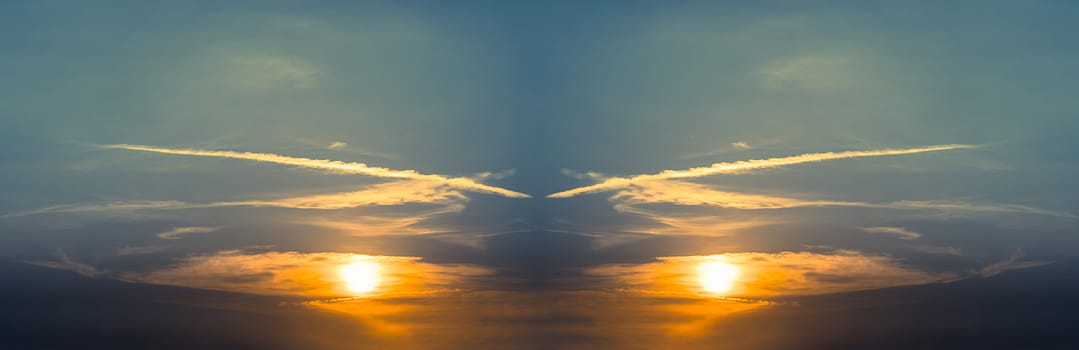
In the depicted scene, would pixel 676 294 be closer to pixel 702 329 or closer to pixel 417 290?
pixel 702 329

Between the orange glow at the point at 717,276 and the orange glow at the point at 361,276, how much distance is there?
7.75m

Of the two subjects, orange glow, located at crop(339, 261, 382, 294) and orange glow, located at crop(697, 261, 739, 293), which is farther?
orange glow, located at crop(339, 261, 382, 294)

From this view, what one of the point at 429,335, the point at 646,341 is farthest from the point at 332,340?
the point at 646,341

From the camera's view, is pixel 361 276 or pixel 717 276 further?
pixel 361 276

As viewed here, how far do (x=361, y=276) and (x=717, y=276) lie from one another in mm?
8655

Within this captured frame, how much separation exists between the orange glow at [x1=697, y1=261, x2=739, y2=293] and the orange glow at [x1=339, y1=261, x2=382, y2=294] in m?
Result: 7.75

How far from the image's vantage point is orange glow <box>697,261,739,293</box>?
24750 mm

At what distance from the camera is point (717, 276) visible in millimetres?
25656

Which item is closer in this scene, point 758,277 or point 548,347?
point 548,347

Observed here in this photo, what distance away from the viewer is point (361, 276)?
2641cm

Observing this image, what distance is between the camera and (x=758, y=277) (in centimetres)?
2639

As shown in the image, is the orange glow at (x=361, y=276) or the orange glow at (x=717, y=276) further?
the orange glow at (x=361, y=276)

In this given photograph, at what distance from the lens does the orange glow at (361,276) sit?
1009 inches

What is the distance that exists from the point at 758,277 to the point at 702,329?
17.6 ft
